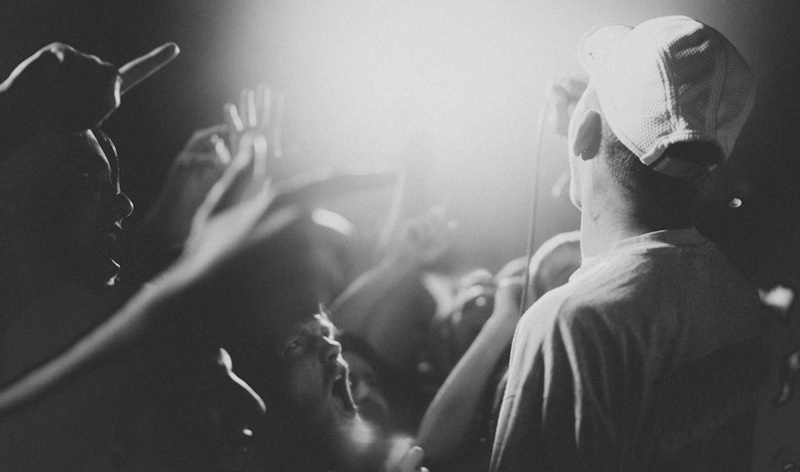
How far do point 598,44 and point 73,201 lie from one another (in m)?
1.31

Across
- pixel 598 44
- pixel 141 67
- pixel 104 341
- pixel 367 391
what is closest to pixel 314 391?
pixel 367 391

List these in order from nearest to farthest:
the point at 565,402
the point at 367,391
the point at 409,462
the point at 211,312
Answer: the point at 565,402 < the point at 211,312 < the point at 409,462 < the point at 367,391

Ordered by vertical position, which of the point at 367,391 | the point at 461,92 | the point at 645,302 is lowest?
the point at 367,391

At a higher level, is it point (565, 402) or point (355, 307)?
point (565, 402)

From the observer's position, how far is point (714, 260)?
4.74 ft

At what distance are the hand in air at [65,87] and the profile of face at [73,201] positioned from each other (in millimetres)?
55

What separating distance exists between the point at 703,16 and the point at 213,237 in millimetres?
1795

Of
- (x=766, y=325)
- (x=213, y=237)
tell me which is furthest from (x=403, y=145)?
(x=766, y=325)

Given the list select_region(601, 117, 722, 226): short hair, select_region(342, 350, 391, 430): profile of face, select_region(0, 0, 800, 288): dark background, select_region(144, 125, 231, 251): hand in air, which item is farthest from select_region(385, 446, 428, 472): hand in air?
select_region(601, 117, 722, 226): short hair

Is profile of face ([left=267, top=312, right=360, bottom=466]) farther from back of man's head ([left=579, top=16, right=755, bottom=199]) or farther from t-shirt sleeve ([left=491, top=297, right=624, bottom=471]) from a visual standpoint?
back of man's head ([left=579, top=16, right=755, bottom=199])

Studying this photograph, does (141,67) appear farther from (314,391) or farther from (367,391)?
(367,391)

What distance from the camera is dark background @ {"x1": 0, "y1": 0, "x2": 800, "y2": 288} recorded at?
2.26m

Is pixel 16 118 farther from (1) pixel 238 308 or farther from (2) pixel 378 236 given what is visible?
(2) pixel 378 236

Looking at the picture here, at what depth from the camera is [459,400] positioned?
2211 mm
